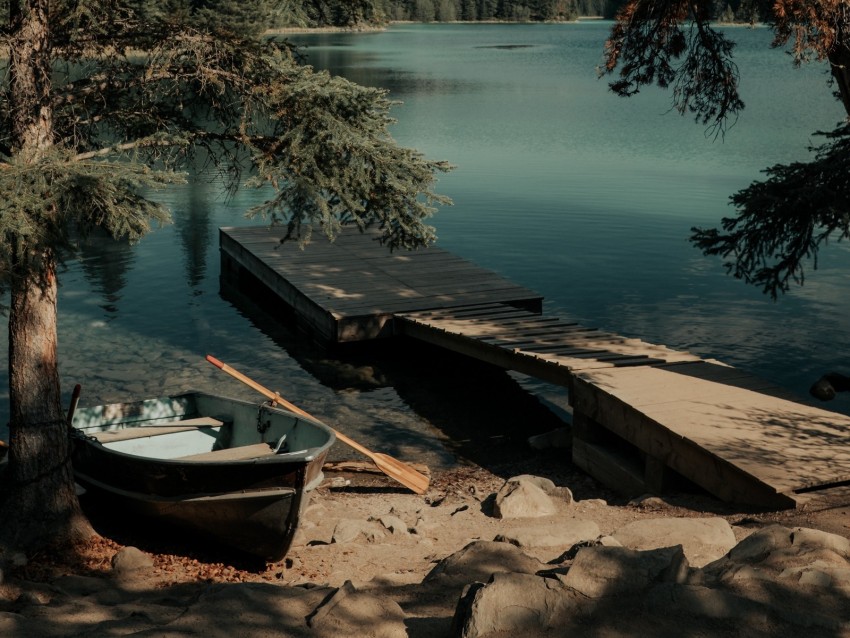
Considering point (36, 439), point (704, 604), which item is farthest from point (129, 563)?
point (704, 604)

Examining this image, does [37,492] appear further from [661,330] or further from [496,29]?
[496,29]

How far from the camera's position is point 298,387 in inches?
633

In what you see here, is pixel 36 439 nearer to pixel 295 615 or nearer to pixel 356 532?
pixel 356 532

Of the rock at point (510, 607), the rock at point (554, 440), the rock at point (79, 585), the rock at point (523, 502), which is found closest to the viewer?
the rock at point (510, 607)

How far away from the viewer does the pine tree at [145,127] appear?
9031 mm

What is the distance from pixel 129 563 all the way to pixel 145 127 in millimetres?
4382

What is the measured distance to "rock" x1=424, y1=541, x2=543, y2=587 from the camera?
6938 millimetres

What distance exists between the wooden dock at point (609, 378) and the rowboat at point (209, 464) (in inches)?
143

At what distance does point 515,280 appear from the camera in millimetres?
21406

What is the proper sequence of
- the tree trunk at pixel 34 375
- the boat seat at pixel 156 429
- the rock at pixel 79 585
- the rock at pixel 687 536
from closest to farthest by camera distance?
the rock at pixel 687 536 < the rock at pixel 79 585 < the tree trunk at pixel 34 375 < the boat seat at pixel 156 429

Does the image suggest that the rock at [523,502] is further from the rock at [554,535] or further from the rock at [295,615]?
the rock at [295,615]

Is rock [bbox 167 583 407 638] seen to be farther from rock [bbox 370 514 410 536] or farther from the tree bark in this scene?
the tree bark

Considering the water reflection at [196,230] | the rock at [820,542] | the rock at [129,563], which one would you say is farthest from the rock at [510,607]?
the water reflection at [196,230]

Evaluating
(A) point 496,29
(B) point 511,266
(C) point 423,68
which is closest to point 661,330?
(B) point 511,266
